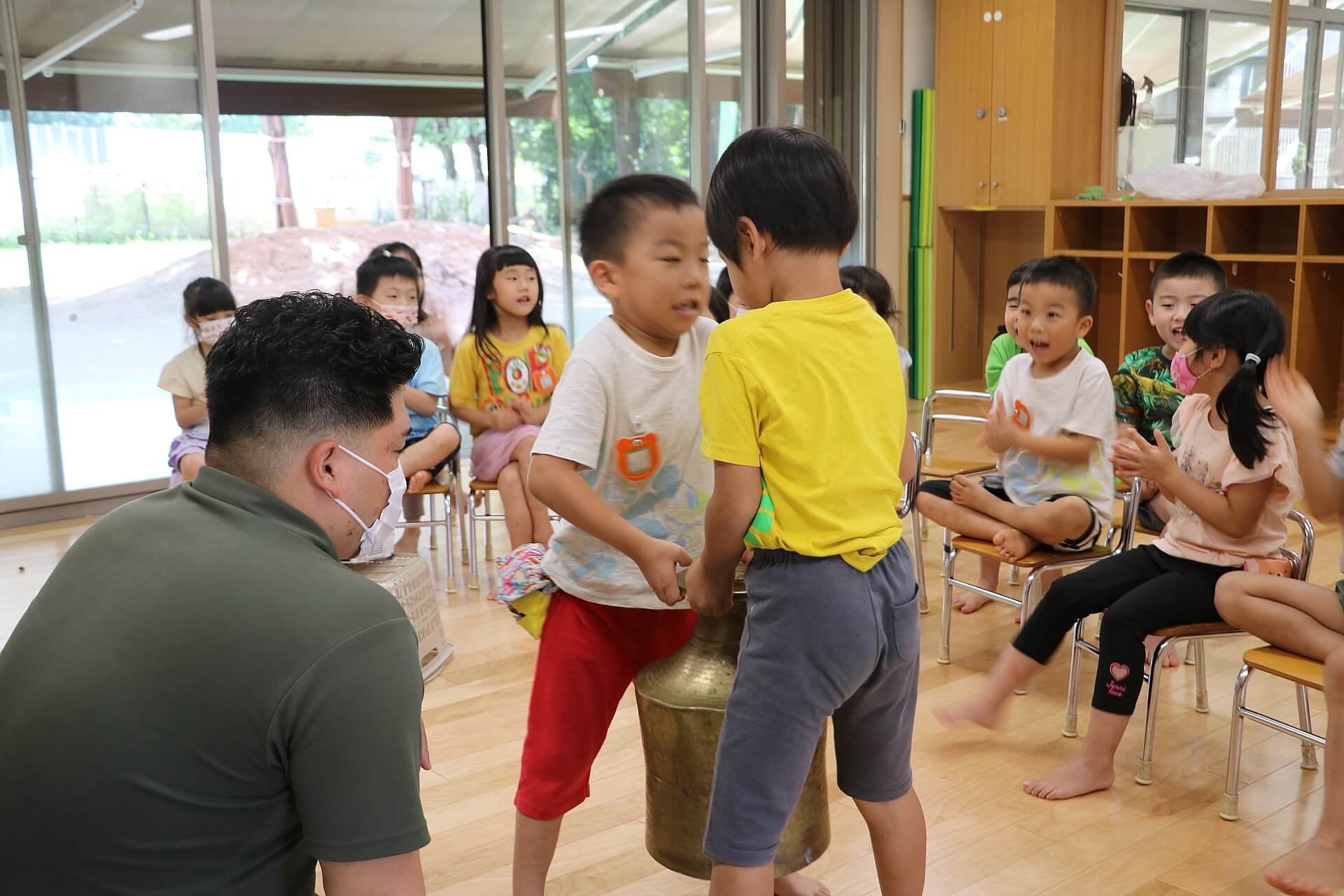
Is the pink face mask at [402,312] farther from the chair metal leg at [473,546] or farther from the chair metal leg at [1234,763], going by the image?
the chair metal leg at [1234,763]

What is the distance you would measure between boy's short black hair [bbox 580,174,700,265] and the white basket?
55.4 inches

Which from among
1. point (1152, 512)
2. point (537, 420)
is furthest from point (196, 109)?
point (1152, 512)

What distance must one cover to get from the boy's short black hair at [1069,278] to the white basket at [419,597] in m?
1.75

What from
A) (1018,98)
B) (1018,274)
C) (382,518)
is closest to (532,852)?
(382,518)

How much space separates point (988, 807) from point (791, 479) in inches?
49.6

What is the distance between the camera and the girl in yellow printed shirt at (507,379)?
376 centimetres

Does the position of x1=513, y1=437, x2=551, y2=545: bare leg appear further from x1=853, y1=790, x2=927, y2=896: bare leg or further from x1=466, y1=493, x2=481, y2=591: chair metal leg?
x1=853, y1=790, x2=927, y2=896: bare leg

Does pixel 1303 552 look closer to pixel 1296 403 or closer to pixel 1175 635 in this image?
pixel 1175 635

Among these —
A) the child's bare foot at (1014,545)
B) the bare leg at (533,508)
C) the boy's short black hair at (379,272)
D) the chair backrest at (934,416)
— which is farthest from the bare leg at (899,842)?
the boy's short black hair at (379,272)

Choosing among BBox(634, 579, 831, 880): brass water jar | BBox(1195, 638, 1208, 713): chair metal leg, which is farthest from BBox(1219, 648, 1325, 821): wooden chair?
BBox(634, 579, 831, 880): brass water jar

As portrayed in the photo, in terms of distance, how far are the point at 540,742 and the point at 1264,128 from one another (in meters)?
6.04

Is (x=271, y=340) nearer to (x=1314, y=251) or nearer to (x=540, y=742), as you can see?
(x=540, y=742)

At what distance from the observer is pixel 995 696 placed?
245 centimetres

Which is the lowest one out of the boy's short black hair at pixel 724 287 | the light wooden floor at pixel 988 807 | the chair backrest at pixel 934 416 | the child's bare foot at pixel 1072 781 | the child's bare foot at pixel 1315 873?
the light wooden floor at pixel 988 807
